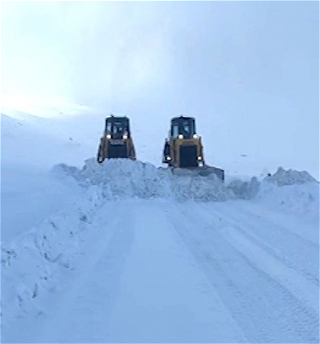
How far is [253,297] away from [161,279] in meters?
1.08

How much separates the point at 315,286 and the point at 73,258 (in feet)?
9.54

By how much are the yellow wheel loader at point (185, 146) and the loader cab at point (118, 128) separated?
2463 mm

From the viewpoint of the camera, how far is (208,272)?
5.95 metres

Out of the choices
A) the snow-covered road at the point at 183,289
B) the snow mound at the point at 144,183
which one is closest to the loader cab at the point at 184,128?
the snow mound at the point at 144,183

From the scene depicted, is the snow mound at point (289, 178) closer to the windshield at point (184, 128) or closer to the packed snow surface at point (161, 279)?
the windshield at point (184, 128)

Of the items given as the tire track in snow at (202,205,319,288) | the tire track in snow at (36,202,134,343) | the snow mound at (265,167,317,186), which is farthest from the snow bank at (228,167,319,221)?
the tire track in snow at (36,202,134,343)

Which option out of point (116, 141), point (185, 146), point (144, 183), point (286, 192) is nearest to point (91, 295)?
point (286, 192)

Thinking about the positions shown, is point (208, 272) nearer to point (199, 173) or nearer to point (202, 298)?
point (202, 298)

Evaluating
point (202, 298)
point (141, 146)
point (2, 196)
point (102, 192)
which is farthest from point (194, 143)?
point (141, 146)

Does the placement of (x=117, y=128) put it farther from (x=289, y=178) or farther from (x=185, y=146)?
(x=289, y=178)

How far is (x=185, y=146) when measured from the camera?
20.0 m

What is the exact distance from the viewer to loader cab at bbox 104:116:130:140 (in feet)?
73.8

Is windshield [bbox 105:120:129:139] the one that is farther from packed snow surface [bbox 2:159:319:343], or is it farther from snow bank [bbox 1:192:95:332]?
snow bank [bbox 1:192:95:332]

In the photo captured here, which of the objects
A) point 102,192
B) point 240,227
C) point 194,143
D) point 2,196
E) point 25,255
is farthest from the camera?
point 194,143
